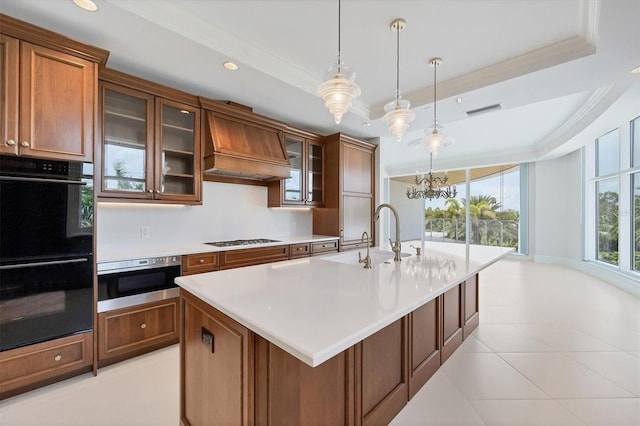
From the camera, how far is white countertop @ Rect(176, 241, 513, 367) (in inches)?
33.7

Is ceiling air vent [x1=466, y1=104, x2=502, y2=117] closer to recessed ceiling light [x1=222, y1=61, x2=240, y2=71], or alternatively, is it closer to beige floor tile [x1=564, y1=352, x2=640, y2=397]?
beige floor tile [x1=564, y1=352, x2=640, y2=397]

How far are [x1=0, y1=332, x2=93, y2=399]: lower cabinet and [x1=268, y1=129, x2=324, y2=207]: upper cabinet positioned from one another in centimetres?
242

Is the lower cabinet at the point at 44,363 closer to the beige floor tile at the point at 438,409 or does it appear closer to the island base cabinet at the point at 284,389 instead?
the island base cabinet at the point at 284,389

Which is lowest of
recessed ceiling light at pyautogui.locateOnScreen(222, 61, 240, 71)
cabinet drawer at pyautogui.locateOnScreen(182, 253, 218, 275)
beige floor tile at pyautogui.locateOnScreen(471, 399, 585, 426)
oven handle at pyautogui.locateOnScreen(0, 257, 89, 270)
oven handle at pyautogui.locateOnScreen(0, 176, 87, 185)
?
beige floor tile at pyautogui.locateOnScreen(471, 399, 585, 426)

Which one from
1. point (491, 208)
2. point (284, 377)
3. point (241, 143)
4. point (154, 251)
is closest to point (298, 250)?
point (241, 143)

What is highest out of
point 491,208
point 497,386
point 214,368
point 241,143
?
point 241,143

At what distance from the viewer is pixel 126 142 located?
8.28 ft

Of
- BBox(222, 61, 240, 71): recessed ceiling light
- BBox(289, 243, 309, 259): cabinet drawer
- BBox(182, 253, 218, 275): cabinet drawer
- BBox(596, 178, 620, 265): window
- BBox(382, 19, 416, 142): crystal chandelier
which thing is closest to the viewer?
BBox(382, 19, 416, 142): crystal chandelier

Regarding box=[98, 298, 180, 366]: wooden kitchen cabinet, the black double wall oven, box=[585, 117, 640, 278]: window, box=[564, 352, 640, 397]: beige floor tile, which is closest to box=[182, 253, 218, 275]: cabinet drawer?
box=[98, 298, 180, 366]: wooden kitchen cabinet

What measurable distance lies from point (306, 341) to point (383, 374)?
95cm

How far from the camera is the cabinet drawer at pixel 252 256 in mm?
2893

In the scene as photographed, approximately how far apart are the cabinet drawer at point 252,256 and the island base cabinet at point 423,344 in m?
1.92

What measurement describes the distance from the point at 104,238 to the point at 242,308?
7.78ft

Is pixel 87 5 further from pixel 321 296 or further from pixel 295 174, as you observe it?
pixel 295 174
